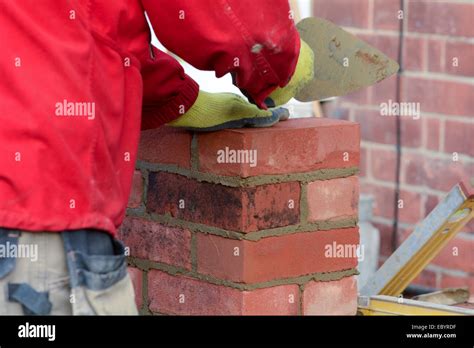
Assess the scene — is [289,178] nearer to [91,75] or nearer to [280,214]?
[280,214]

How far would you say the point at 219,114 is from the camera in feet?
7.69

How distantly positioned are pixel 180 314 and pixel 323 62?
619mm

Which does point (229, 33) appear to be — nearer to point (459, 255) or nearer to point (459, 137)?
point (459, 137)

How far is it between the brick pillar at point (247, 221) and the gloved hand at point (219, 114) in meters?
0.03

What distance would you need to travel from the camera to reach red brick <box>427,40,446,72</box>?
3857mm

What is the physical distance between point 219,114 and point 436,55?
1718 millimetres

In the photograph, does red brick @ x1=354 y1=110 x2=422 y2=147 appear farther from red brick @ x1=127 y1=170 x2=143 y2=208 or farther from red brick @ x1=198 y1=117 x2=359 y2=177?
red brick @ x1=127 y1=170 x2=143 y2=208

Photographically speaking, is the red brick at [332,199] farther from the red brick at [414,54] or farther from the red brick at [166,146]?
the red brick at [414,54]

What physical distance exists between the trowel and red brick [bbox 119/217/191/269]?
395mm

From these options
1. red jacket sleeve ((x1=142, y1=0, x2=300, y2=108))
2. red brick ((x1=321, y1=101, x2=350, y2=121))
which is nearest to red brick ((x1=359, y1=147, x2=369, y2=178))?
red brick ((x1=321, y1=101, x2=350, y2=121))

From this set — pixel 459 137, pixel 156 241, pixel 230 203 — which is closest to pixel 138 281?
pixel 156 241

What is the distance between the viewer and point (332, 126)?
8.08 feet

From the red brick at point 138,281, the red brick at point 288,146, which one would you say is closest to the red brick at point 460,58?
the red brick at point 288,146
